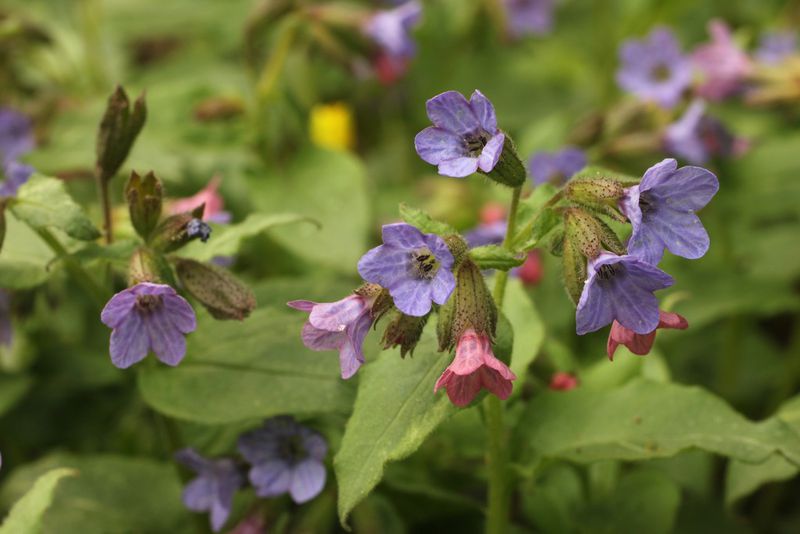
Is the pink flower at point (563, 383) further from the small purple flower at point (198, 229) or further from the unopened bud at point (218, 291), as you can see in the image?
the small purple flower at point (198, 229)

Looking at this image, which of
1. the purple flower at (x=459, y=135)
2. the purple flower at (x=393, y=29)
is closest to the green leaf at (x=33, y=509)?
the purple flower at (x=459, y=135)

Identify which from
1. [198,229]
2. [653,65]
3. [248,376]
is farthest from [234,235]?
[653,65]

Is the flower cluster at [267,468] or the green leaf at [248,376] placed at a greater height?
the green leaf at [248,376]

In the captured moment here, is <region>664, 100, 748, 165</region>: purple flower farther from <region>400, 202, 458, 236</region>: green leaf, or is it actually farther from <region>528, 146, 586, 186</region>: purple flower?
<region>400, 202, 458, 236</region>: green leaf

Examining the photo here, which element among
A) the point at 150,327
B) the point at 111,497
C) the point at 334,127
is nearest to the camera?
the point at 150,327

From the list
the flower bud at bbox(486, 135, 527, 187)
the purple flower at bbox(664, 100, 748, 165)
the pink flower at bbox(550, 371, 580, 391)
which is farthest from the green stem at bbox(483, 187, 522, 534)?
the purple flower at bbox(664, 100, 748, 165)

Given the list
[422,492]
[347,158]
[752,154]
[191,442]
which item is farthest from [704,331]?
[191,442]

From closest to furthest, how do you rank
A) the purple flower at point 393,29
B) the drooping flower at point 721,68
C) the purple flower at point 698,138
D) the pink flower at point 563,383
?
1. the pink flower at point 563,383
2. the purple flower at point 698,138
3. the purple flower at point 393,29
4. the drooping flower at point 721,68

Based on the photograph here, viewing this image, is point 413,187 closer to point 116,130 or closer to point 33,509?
point 116,130
